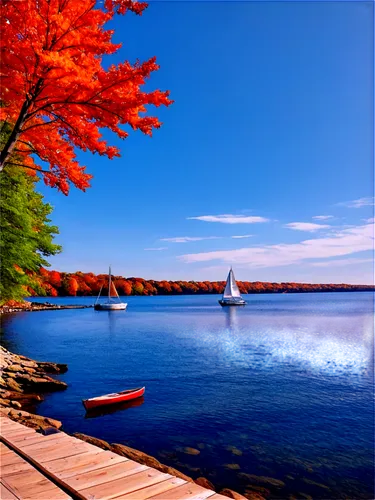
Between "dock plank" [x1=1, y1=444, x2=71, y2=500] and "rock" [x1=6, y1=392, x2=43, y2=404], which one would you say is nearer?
"dock plank" [x1=1, y1=444, x2=71, y2=500]

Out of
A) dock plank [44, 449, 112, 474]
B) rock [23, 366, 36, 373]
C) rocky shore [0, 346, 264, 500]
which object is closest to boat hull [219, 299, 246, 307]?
rocky shore [0, 346, 264, 500]

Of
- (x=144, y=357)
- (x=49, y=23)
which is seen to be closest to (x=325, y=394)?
(x=144, y=357)

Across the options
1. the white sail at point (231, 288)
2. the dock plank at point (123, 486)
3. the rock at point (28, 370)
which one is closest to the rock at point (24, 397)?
the rock at point (28, 370)

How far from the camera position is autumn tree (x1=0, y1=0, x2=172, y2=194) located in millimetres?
9117

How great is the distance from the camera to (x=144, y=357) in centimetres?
3788

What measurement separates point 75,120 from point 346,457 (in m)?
17.5

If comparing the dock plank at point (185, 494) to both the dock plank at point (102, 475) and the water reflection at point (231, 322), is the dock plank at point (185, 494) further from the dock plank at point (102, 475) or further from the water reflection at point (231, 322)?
the water reflection at point (231, 322)

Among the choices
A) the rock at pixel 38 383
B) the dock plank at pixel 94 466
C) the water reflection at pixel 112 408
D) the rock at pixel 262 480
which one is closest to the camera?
the dock plank at pixel 94 466

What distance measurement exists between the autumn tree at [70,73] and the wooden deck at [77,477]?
24.8ft

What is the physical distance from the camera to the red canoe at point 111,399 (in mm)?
20078

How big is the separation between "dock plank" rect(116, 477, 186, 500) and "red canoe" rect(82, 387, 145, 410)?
1450 cm

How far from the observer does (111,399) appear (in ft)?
68.6

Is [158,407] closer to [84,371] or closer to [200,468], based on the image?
[200,468]

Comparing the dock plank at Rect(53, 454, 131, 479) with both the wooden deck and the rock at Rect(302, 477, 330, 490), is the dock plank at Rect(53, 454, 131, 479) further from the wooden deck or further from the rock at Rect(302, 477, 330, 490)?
the rock at Rect(302, 477, 330, 490)
